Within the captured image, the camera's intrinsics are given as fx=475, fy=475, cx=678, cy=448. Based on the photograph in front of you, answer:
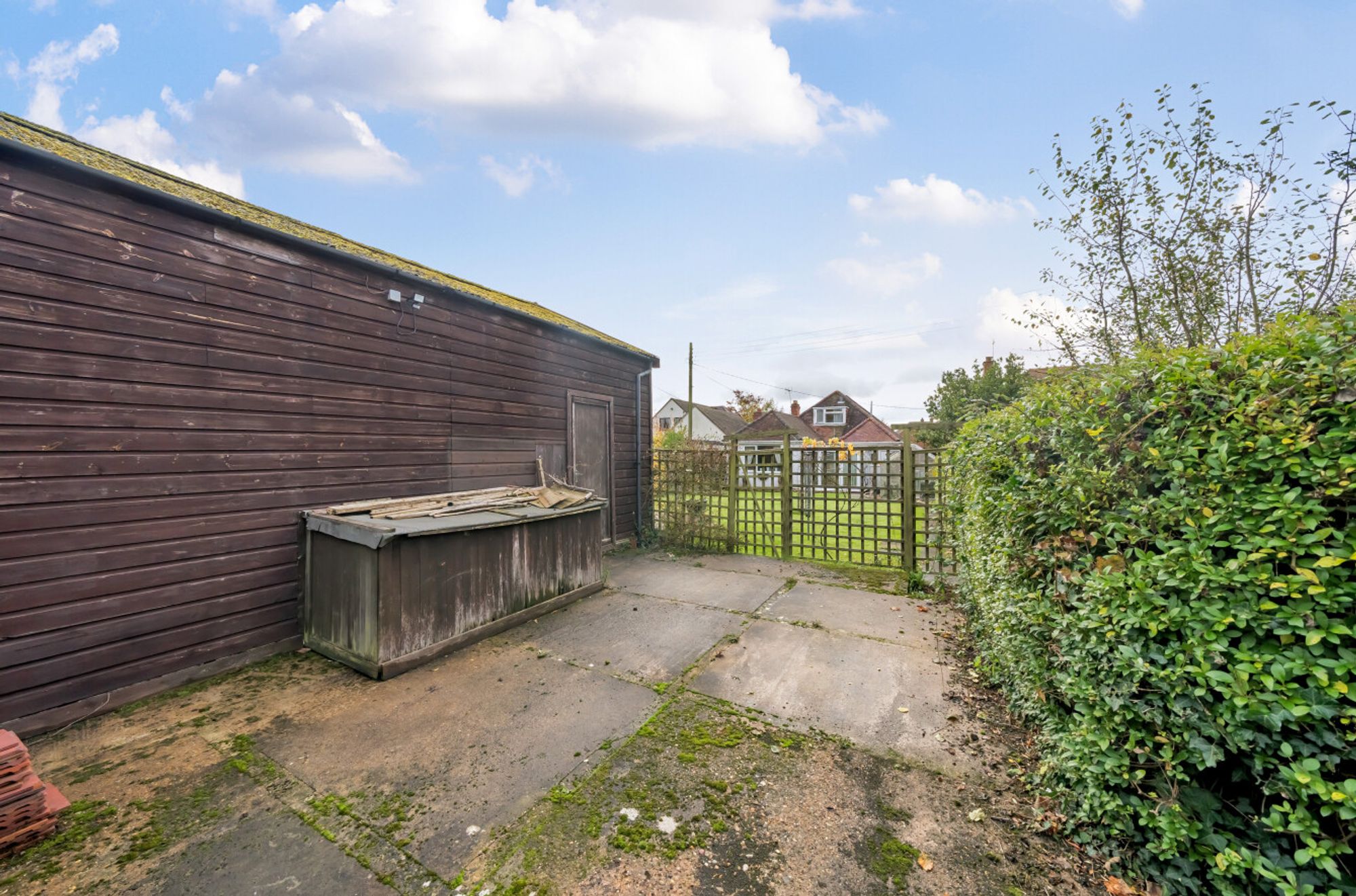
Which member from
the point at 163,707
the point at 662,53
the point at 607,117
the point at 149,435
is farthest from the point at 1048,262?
the point at 163,707

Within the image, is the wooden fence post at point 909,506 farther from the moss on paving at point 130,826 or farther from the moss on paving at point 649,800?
the moss on paving at point 130,826

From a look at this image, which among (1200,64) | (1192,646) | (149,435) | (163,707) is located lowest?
(163,707)

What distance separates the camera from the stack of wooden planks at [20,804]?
6.23ft

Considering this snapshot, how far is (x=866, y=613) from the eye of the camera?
15.4 ft

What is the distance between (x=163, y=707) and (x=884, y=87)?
9039mm

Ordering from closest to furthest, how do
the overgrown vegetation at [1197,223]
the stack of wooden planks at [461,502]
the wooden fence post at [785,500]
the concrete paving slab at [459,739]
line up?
the concrete paving slab at [459,739] < the overgrown vegetation at [1197,223] < the stack of wooden planks at [461,502] < the wooden fence post at [785,500]

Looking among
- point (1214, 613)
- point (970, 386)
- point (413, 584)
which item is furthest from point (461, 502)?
point (970, 386)

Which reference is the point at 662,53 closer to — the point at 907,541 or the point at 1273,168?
the point at 1273,168

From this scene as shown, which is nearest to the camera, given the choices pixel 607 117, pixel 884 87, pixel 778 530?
pixel 884 87

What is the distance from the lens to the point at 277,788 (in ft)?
7.48

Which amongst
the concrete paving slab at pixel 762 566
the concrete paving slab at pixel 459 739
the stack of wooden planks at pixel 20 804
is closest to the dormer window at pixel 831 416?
the concrete paving slab at pixel 762 566

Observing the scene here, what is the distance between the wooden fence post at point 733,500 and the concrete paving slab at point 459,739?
419 cm

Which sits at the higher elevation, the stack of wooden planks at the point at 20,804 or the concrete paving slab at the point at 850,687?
the stack of wooden planks at the point at 20,804

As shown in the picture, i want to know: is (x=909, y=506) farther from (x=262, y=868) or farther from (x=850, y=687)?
(x=262, y=868)
